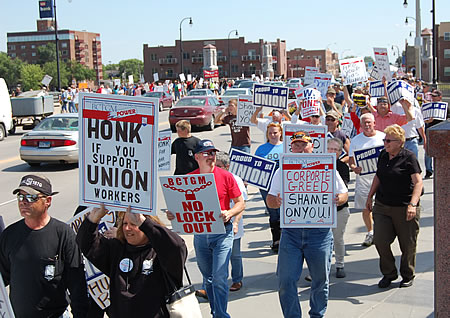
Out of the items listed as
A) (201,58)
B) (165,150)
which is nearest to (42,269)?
(165,150)

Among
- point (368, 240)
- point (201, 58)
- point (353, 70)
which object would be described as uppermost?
point (201, 58)

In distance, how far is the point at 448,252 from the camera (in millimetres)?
4191

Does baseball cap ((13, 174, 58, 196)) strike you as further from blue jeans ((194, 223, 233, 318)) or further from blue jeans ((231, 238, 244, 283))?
blue jeans ((231, 238, 244, 283))

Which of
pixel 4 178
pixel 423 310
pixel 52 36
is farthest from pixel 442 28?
pixel 52 36

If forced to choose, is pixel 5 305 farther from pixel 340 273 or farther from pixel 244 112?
pixel 244 112

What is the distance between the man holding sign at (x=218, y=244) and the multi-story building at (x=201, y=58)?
404 ft

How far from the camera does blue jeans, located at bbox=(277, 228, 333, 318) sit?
5.68 metres

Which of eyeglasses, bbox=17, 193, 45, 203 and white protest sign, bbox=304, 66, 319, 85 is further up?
white protest sign, bbox=304, 66, 319, 85

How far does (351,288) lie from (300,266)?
152cm

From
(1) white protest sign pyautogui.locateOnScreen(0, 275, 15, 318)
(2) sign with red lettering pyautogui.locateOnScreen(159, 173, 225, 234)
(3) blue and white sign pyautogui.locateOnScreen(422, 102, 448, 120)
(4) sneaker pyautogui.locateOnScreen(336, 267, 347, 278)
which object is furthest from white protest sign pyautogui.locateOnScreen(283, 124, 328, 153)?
(3) blue and white sign pyautogui.locateOnScreen(422, 102, 448, 120)

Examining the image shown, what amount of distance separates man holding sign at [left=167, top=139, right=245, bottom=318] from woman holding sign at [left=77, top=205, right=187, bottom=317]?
5.26ft

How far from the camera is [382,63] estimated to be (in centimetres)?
1584

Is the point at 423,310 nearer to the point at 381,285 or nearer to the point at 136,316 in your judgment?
the point at 381,285

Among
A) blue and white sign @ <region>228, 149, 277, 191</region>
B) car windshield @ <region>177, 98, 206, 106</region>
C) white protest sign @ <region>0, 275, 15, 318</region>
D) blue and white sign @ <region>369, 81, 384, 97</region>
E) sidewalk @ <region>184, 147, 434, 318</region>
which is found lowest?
sidewalk @ <region>184, 147, 434, 318</region>
